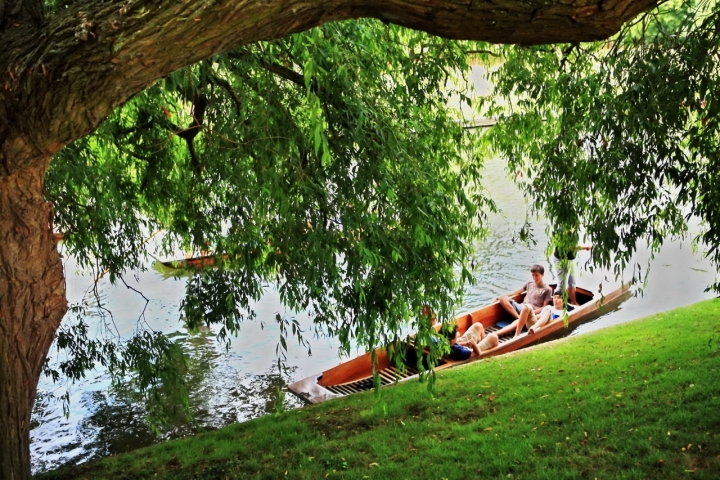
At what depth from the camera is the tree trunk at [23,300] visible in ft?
8.20

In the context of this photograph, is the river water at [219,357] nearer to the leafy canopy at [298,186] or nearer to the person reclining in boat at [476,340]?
the person reclining in boat at [476,340]

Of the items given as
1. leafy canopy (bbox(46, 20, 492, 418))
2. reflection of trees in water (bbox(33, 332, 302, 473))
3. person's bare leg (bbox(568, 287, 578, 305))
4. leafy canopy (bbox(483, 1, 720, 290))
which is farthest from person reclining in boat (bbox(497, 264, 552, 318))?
leafy canopy (bbox(46, 20, 492, 418))

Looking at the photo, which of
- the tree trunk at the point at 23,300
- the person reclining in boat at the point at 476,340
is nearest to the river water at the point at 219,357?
the person reclining in boat at the point at 476,340

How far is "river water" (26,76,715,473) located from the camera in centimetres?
766

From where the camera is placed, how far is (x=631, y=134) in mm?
3934

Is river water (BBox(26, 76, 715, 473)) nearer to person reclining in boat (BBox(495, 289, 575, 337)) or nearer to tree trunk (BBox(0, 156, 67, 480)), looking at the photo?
person reclining in boat (BBox(495, 289, 575, 337))

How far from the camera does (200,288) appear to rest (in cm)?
488

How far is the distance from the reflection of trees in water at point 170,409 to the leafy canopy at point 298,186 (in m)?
2.64

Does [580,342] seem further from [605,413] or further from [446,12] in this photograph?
[446,12]

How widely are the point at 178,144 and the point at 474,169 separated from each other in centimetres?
246

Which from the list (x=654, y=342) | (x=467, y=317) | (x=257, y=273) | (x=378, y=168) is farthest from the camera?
(x=467, y=317)

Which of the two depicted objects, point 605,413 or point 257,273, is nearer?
point 257,273

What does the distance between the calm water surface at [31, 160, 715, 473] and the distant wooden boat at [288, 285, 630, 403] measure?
0.30 m

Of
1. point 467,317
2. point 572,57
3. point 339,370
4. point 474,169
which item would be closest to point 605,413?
point 474,169
